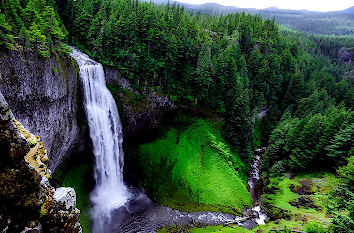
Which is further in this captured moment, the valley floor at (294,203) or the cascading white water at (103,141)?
the cascading white water at (103,141)

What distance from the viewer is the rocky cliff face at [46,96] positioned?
2112 cm

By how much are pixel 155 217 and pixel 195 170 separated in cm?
1170

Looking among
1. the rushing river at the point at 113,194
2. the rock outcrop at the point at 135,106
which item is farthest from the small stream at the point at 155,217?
the rock outcrop at the point at 135,106

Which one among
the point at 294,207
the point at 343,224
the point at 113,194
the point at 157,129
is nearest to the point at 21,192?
the point at 343,224

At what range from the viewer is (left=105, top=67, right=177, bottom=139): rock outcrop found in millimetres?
42250

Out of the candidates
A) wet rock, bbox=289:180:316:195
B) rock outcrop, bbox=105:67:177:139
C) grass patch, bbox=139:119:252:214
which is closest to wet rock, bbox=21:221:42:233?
grass patch, bbox=139:119:252:214

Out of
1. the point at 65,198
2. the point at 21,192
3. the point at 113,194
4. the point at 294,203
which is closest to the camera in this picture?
the point at 21,192

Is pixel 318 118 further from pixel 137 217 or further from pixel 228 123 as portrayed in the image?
pixel 137 217

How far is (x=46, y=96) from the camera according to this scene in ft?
83.5

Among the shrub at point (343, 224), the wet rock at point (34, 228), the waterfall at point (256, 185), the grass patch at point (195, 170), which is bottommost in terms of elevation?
the waterfall at point (256, 185)

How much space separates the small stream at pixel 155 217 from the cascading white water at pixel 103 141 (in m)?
1.55

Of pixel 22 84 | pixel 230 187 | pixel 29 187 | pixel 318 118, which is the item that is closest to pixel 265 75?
pixel 318 118

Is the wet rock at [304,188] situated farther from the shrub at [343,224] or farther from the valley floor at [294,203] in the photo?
the shrub at [343,224]

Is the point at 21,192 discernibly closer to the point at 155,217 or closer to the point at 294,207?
the point at 155,217
